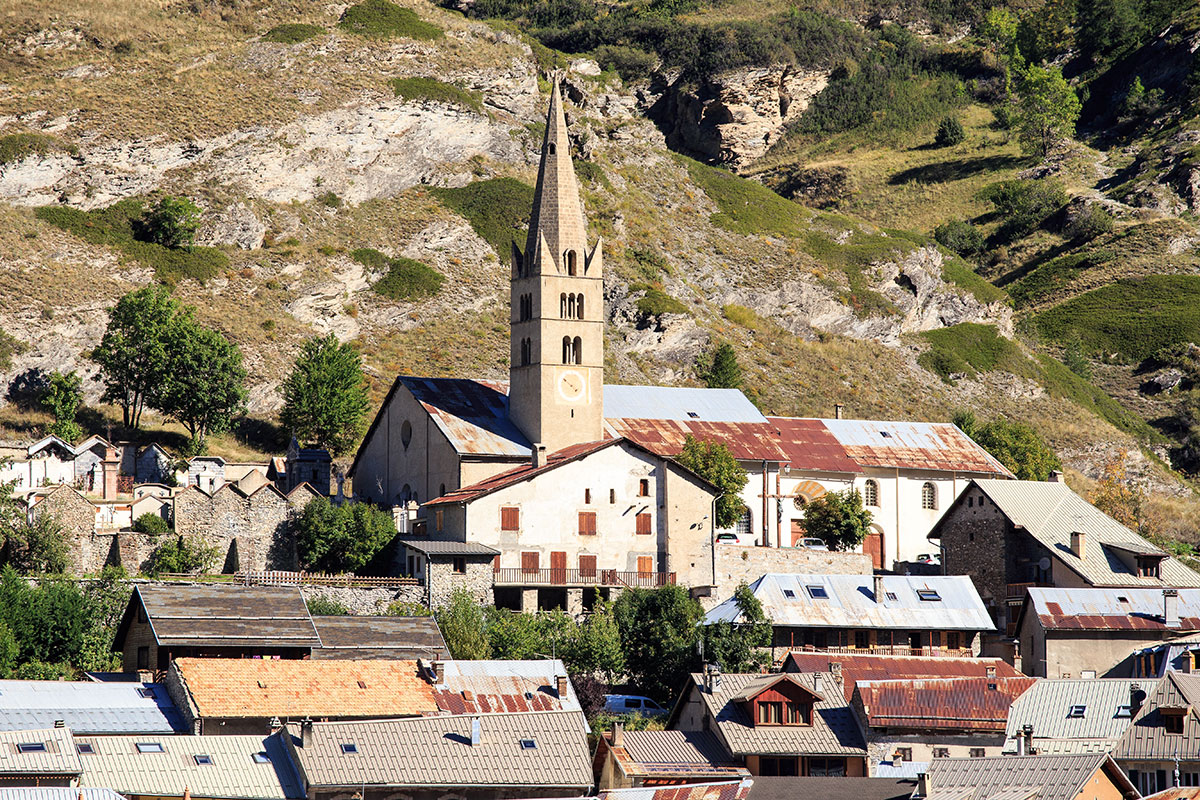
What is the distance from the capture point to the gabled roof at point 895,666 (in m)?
63.7

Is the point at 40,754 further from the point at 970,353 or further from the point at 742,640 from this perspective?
the point at 970,353

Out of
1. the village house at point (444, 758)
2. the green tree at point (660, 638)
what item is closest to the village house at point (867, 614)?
the green tree at point (660, 638)

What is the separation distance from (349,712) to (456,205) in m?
79.7

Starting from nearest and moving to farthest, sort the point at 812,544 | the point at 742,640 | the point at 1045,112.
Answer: the point at 742,640 < the point at 812,544 < the point at 1045,112

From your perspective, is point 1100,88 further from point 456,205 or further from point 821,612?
point 821,612

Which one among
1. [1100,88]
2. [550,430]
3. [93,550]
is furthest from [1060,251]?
[93,550]

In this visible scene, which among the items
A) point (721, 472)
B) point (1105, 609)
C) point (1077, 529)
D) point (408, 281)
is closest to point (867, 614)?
point (1105, 609)

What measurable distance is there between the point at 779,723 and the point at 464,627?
1477cm

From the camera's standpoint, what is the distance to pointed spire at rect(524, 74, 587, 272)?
3381 inches

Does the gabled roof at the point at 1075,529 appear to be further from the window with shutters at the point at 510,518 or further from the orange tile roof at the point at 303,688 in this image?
the orange tile roof at the point at 303,688

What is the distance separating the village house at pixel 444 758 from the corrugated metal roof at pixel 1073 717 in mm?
16367

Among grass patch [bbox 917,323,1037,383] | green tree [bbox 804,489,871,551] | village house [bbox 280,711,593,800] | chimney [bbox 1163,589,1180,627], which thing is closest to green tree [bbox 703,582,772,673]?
village house [bbox 280,711,593,800]

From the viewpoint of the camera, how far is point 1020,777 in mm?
49219

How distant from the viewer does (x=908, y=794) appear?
164 ft
